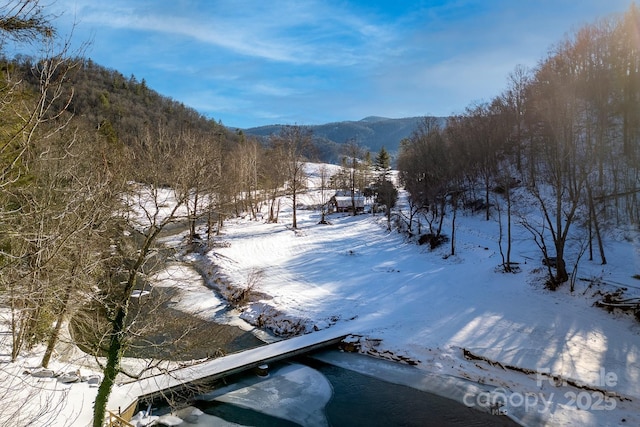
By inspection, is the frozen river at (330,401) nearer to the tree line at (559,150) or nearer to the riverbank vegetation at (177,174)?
the riverbank vegetation at (177,174)

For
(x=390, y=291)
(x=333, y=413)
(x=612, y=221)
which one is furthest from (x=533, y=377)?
(x=612, y=221)

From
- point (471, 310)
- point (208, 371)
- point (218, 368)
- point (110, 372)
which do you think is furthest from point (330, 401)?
point (471, 310)

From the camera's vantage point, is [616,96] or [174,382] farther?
[616,96]

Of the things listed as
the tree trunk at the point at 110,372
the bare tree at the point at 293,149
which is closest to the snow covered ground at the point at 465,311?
the tree trunk at the point at 110,372

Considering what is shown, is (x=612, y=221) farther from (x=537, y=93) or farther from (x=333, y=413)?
(x=333, y=413)

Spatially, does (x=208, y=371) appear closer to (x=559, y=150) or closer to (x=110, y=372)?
(x=110, y=372)

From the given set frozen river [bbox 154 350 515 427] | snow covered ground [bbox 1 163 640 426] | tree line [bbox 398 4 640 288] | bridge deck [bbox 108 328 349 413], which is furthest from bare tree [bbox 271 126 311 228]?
frozen river [bbox 154 350 515 427]

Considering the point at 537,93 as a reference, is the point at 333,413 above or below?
below

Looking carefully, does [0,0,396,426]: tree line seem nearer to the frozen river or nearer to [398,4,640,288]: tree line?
the frozen river
